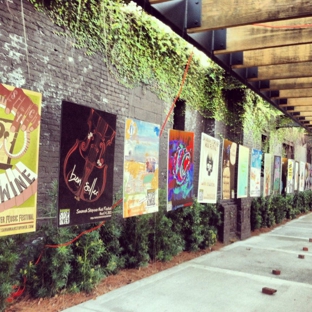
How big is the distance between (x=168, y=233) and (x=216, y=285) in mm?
1453

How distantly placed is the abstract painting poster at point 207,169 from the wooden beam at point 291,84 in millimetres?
1855

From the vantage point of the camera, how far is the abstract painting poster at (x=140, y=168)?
16.0 ft

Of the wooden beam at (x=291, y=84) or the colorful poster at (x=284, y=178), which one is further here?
the colorful poster at (x=284, y=178)

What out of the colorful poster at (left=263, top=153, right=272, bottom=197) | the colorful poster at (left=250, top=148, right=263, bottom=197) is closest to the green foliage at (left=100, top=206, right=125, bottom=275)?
the colorful poster at (left=250, top=148, right=263, bottom=197)

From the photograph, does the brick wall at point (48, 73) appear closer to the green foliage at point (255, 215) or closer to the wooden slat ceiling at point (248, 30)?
the wooden slat ceiling at point (248, 30)

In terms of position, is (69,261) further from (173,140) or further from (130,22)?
(130,22)

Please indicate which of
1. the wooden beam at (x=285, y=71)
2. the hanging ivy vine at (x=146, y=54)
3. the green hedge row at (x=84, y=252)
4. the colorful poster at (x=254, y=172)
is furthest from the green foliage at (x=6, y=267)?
the colorful poster at (x=254, y=172)

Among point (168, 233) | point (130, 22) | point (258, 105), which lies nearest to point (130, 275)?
point (168, 233)

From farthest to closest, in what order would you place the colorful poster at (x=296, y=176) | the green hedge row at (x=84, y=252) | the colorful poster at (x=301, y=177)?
1. the colorful poster at (x=301, y=177)
2. the colorful poster at (x=296, y=176)
3. the green hedge row at (x=84, y=252)

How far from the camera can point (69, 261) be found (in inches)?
181

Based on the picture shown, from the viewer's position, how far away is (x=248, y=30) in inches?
203

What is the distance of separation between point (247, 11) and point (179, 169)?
292 cm

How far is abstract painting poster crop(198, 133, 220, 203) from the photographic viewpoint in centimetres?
649

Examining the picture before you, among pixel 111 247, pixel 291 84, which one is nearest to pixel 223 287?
pixel 111 247
